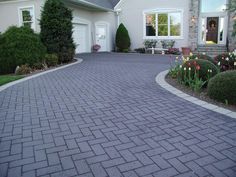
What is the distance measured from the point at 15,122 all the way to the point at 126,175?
291 centimetres

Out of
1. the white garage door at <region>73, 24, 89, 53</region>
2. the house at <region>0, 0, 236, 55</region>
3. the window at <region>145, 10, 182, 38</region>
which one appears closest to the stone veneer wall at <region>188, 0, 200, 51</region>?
the house at <region>0, 0, 236, 55</region>

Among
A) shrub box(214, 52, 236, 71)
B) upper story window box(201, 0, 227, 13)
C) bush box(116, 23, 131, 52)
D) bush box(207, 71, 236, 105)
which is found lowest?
bush box(207, 71, 236, 105)

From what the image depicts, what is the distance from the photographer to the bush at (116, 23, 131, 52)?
19703 millimetres

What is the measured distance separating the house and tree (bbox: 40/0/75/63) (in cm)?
269

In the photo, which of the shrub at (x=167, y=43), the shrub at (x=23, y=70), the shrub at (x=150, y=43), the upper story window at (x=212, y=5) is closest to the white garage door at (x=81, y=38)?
the shrub at (x=150, y=43)

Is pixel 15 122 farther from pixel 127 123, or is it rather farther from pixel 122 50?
pixel 122 50

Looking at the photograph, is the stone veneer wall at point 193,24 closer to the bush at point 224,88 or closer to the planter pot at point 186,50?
the planter pot at point 186,50

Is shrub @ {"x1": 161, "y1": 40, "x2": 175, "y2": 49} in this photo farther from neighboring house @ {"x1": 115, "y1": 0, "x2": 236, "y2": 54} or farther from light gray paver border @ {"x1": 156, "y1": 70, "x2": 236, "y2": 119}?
light gray paver border @ {"x1": 156, "y1": 70, "x2": 236, "y2": 119}

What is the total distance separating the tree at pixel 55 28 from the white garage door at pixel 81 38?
4593 mm

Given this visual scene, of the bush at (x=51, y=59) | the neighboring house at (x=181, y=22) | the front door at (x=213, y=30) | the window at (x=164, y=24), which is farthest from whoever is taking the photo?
the window at (x=164, y=24)

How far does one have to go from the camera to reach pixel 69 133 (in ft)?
14.4

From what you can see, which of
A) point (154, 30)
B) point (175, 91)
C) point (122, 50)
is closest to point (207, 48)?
point (154, 30)

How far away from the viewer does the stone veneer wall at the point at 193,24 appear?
58.0 feet

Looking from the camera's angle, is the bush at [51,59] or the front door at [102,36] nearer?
the bush at [51,59]
